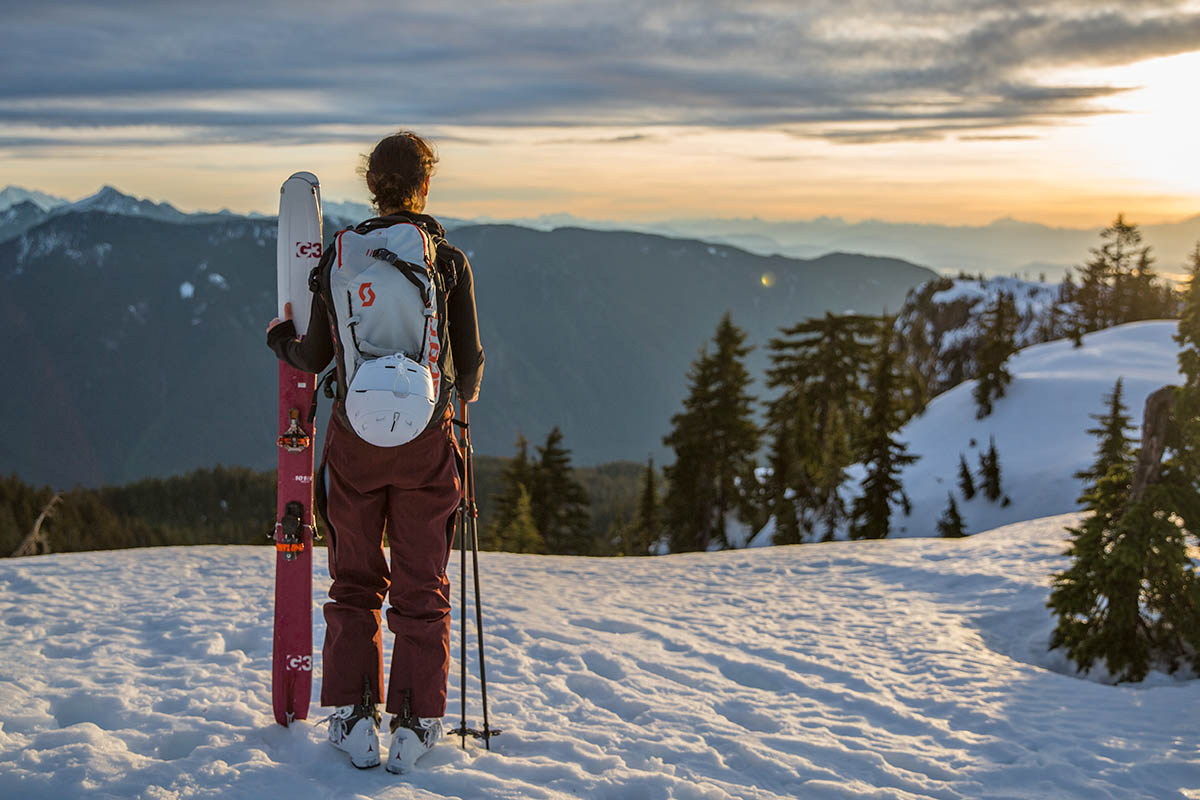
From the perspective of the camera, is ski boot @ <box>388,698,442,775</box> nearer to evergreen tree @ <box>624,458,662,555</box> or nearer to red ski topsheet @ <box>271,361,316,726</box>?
red ski topsheet @ <box>271,361,316,726</box>

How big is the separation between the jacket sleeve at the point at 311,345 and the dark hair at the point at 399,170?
0.63 metres

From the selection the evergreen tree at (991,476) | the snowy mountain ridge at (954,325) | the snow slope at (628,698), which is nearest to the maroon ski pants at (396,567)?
the snow slope at (628,698)

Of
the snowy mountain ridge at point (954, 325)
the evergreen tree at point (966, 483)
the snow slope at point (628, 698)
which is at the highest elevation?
the snowy mountain ridge at point (954, 325)

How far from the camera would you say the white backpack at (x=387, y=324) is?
12.8ft

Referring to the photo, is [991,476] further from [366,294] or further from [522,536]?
[366,294]

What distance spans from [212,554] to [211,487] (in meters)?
120

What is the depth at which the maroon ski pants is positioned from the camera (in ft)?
14.1

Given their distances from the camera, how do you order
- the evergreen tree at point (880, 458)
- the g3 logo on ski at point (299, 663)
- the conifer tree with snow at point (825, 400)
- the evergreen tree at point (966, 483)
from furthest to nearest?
1. the evergreen tree at point (966, 483)
2. the conifer tree with snow at point (825, 400)
3. the evergreen tree at point (880, 458)
4. the g3 logo on ski at point (299, 663)

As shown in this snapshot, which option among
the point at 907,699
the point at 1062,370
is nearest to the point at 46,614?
the point at 907,699

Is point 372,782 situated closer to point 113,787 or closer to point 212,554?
point 113,787

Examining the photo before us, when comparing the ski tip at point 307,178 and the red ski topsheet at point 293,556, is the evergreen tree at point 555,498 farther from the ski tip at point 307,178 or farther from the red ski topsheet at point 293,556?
Result: the ski tip at point 307,178

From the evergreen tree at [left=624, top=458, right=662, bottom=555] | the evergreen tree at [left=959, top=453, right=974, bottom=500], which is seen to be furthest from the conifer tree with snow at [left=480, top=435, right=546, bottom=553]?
the evergreen tree at [left=959, top=453, right=974, bottom=500]

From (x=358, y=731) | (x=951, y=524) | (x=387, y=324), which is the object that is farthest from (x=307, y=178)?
(x=951, y=524)

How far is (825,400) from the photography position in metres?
33.5
